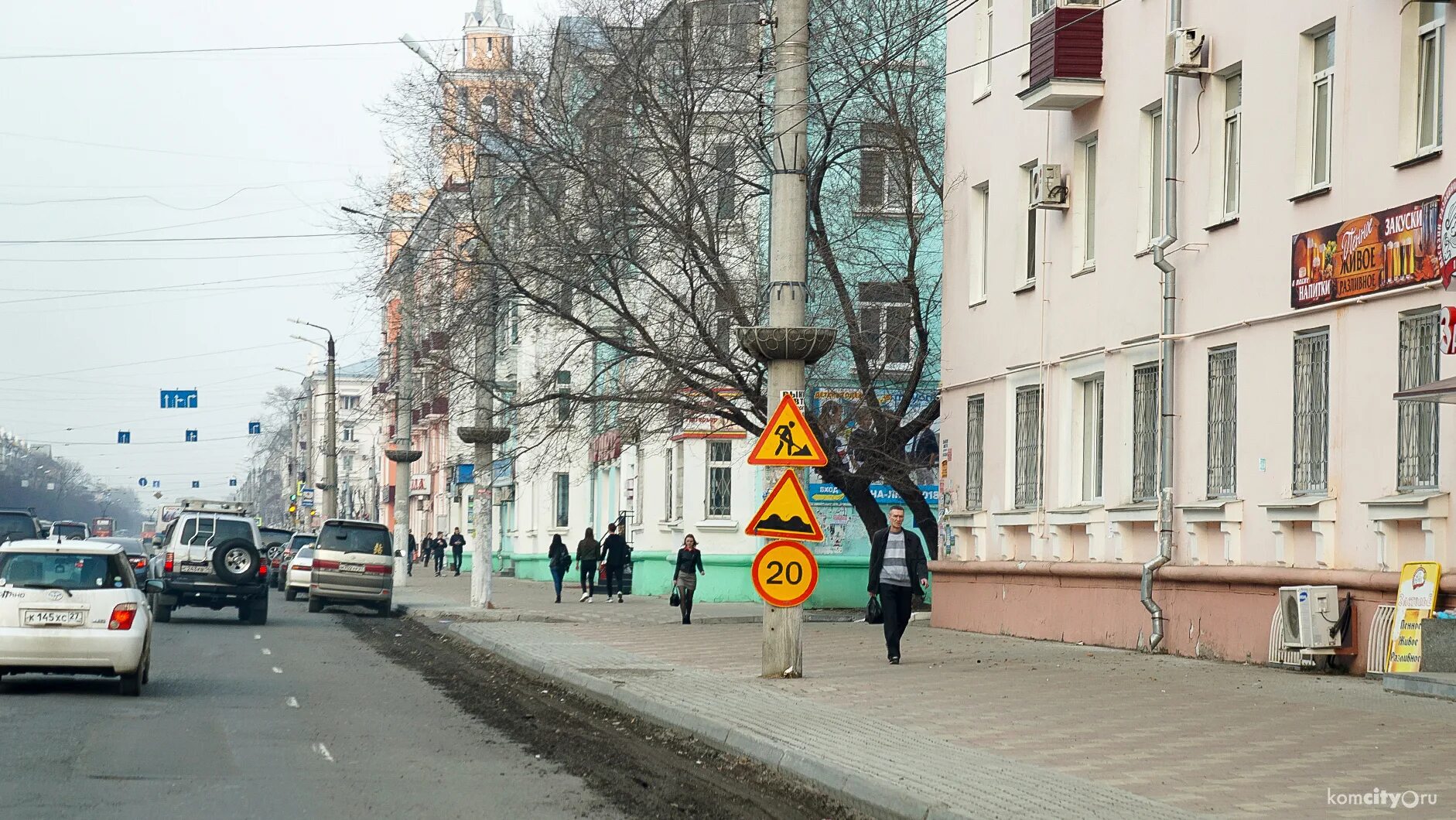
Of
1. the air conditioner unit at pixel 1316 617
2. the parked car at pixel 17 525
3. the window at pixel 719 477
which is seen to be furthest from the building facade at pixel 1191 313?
the parked car at pixel 17 525

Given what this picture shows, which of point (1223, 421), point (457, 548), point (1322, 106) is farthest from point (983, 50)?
point (457, 548)

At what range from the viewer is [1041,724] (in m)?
13.7

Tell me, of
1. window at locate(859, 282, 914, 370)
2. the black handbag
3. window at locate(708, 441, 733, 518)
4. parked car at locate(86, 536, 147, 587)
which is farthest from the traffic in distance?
window at locate(859, 282, 914, 370)

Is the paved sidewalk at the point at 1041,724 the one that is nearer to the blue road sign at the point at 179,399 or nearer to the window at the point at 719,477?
the window at the point at 719,477

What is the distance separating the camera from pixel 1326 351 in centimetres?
1905

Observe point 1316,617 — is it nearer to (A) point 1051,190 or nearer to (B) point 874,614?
(A) point 1051,190

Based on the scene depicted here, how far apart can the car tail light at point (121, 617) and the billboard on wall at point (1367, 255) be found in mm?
12460

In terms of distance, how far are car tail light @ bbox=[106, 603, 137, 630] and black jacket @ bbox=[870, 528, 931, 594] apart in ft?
27.1

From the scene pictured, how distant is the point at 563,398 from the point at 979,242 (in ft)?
24.1

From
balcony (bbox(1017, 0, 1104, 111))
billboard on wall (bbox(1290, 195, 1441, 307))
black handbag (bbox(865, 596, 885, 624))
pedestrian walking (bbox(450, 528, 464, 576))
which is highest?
balcony (bbox(1017, 0, 1104, 111))

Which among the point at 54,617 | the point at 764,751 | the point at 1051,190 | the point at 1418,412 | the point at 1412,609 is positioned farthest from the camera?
the point at 1051,190

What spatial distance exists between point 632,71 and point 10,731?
57.9ft

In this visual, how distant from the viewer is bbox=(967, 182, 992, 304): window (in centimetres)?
2900

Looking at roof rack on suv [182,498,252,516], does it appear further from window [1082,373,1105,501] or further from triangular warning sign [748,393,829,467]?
triangular warning sign [748,393,829,467]
